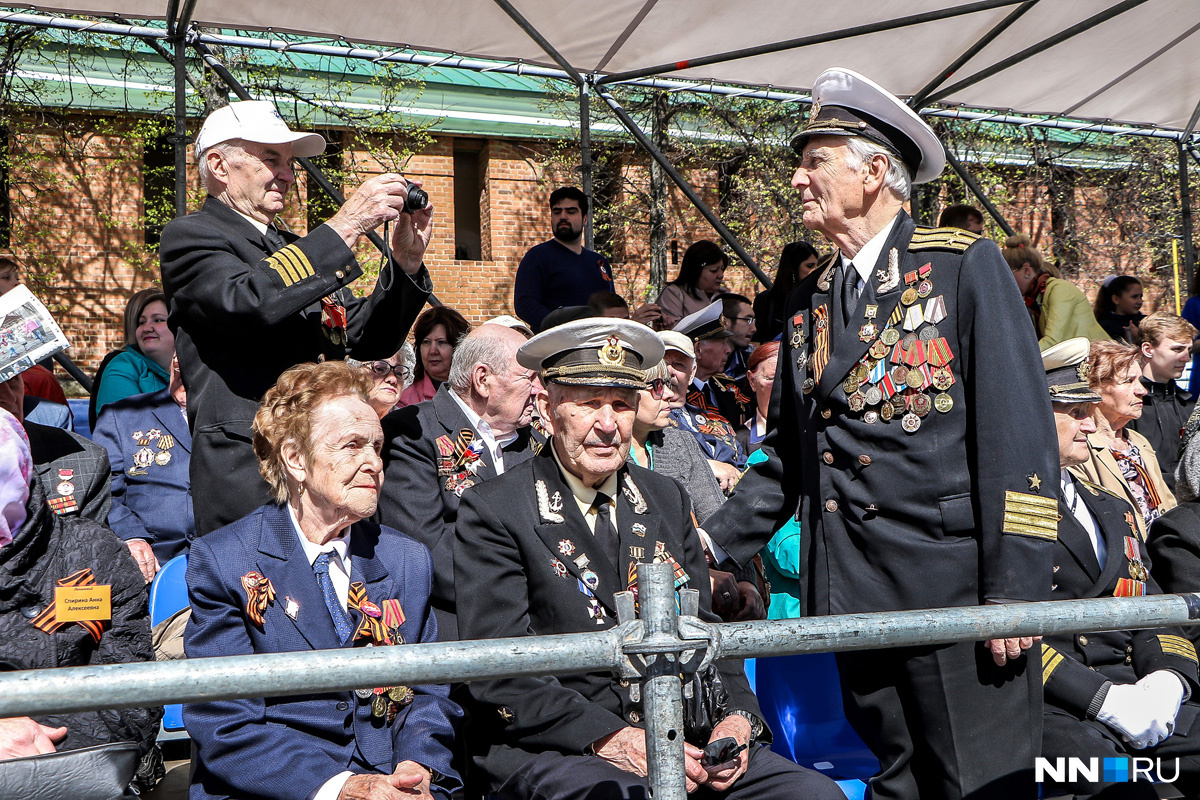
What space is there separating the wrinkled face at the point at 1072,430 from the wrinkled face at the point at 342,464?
91.1 inches

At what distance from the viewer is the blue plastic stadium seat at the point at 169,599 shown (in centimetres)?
353

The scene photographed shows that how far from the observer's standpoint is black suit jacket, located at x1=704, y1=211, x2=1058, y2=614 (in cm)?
234

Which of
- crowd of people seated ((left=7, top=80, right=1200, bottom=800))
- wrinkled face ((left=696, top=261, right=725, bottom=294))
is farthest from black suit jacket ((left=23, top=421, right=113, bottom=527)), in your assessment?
wrinkled face ((left=696, top=261, right=725, bottom=294))

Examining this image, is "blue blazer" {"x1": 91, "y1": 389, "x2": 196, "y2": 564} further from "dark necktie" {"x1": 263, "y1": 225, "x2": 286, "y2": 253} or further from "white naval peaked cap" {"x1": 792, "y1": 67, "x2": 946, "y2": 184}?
"white naval peaked cap" {"x1": 792, "y1": 67, "x2": 946, "y2": 184}

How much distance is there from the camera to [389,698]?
269cm

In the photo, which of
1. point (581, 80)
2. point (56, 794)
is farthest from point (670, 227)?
point (56, 794)

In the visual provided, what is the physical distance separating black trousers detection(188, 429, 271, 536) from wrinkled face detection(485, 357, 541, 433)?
1038 millimetres

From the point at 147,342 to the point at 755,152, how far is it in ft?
39.8

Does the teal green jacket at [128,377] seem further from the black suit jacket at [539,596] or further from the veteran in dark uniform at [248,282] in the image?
the black suit jacket at [539,596]

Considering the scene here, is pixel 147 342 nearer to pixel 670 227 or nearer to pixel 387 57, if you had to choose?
pixel 387 57

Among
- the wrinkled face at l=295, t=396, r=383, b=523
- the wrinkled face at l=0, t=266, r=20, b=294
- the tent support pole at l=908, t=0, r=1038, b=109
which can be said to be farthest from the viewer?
the wrinkled face at l=0, t=266, r=20, b=294

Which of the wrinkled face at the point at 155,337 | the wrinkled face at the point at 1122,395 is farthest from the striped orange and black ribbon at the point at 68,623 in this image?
the wrinkled face at the point at 1122,395

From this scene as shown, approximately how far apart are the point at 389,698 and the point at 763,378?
10.3ft

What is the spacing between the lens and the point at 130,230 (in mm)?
14688
